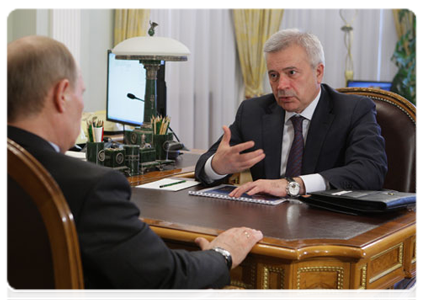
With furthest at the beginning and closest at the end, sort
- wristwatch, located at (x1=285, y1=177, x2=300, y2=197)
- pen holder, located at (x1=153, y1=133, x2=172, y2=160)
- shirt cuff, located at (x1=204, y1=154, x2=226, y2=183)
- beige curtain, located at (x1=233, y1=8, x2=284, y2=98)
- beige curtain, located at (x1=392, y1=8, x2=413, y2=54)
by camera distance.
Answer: beige curtain, located at (x1=233, y1=8, x2=284, y2=98)
beige curtain, located at (x1=392, y1=8, x2=413, y2=54)
pen holder, located at (x1=153, y1=133, x2=172, y2=160)
shirt cuff, located at (x1=204, y1=154, x2=226, y2=183)
wristwatch, located at (x1=285, y1=177, x2=300, y2=197)

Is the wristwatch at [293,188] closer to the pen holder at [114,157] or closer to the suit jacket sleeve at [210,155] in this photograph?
the suit jacket sleeve at [210,155]

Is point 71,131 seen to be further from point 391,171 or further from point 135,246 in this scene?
point 391,171

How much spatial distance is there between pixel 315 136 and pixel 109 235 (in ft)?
5.08

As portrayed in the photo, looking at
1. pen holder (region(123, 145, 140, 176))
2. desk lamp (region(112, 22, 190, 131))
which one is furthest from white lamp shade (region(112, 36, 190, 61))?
pen holder (region(123, 145, 140, 176))

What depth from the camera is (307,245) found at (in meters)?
1.60

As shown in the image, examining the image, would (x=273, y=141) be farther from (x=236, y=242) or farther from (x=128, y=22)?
(x=128, y=22)

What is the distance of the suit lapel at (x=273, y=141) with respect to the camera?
8.92 ft

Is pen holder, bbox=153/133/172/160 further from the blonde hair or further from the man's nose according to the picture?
the blonde hair

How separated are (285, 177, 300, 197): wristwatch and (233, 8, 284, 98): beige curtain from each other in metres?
5.03

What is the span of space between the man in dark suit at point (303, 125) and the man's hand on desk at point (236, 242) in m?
0.83

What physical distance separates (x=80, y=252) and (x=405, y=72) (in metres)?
5.60

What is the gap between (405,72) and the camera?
6.27 metres

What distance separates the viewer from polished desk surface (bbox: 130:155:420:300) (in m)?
1.61

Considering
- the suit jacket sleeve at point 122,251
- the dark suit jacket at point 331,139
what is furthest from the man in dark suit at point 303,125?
the suit jacket sleeve at point 122,251
